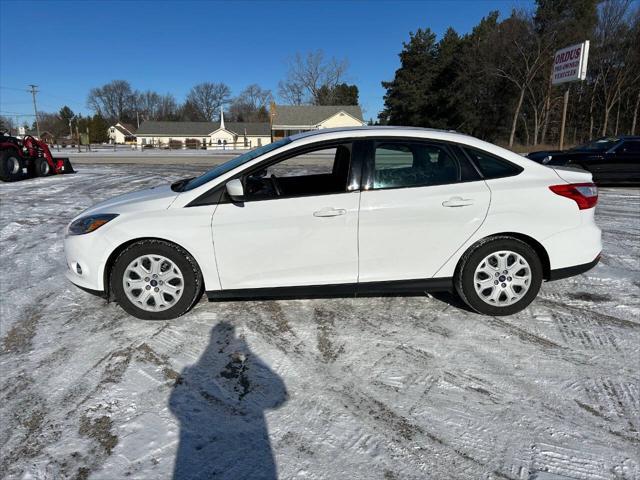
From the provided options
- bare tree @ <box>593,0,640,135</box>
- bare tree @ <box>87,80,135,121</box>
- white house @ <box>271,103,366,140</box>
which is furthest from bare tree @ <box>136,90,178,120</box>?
bare tree @ <box>593,0,640,135</box>

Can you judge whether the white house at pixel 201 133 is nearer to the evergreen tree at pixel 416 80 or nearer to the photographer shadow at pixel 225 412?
the evergreen tree at pixel 416 80

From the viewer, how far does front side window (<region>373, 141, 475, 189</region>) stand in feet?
11.6

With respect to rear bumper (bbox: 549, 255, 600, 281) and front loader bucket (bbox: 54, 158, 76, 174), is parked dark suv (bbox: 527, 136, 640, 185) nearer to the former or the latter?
rear bumper (bbox: 549, 255, 600, 281)

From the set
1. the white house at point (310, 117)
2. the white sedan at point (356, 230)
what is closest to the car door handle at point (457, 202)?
the white sedan at point (356, 230)

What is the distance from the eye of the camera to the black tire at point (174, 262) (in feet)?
11.4

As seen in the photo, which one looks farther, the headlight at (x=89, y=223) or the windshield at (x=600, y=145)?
the windshield at (x=600, y=145)

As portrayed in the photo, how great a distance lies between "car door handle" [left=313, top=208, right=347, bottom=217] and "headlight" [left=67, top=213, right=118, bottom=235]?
1749 mm

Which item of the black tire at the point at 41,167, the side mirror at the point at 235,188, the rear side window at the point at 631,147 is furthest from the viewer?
the black tire at the point at 41,167

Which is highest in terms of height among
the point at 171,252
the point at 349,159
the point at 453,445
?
the point at 349,159

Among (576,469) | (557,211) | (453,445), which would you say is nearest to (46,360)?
(453,445)

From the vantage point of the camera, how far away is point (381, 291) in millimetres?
3631

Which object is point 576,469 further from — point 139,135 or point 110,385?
point 139,135

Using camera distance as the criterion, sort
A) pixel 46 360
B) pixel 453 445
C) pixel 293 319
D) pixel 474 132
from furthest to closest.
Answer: pixel 474 132, pixel 293 319, pixel 46 360, pixel 453 445

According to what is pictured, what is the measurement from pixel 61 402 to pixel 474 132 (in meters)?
48.0
